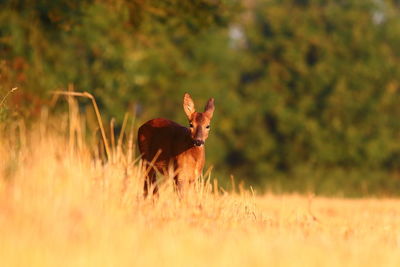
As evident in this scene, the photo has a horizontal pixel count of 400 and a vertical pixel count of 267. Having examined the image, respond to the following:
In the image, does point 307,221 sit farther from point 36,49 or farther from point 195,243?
point 36,49

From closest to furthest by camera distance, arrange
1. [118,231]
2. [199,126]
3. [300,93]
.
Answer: [118,231]
[199,126]
[300,93]

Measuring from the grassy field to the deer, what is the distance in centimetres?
222

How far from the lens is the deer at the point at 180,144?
12703mm

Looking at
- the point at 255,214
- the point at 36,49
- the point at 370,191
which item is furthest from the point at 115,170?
the point at 370,191

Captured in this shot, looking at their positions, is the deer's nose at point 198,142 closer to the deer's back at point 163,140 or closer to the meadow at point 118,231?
the deer's back at point 163,140

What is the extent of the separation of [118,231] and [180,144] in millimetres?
5269

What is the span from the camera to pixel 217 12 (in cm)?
2248

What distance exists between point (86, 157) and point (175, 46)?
32236 millimetres

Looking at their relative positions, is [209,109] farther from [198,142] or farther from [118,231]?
[118,231]

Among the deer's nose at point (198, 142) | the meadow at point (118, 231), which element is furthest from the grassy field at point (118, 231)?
the deer's nose at point (198, 142)

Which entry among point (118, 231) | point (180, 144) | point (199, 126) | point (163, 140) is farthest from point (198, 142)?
point (118, 231)

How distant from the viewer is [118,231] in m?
8.20

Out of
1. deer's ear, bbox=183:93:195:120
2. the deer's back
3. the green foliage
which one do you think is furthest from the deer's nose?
the green foliage

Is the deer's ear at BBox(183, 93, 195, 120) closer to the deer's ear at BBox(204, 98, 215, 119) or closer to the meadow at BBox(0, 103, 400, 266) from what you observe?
the deer's ear at BBox(204, 98, 215, 119)
